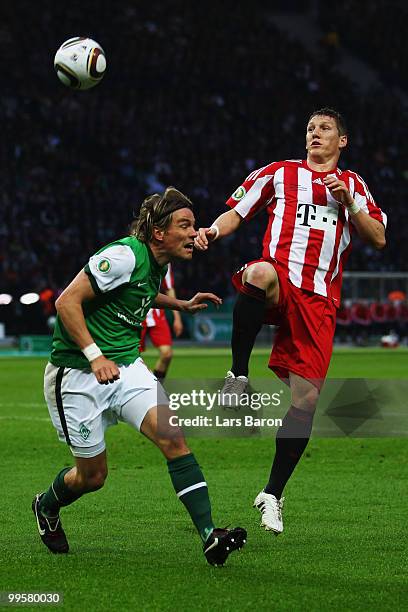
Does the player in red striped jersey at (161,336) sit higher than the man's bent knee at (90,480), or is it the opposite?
the man's bent knee at (90,480)

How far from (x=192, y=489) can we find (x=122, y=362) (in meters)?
0.71

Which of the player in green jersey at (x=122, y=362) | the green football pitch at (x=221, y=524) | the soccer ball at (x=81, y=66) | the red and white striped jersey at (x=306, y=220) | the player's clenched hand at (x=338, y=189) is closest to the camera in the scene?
the green football pitch at (x=221, y=524)

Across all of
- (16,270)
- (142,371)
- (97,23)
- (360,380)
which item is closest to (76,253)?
(16,270)

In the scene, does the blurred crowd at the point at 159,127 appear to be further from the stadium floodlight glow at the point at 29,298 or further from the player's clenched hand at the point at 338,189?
the player's clenched hand at the point at 338,189

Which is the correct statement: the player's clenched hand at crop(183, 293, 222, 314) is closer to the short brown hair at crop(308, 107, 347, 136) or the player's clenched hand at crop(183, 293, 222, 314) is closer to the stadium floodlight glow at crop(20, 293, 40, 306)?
the short brown hair at crop(308, 107, 347, 136)

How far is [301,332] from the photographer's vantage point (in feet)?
21.7

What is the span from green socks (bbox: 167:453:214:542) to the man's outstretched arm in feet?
4.57

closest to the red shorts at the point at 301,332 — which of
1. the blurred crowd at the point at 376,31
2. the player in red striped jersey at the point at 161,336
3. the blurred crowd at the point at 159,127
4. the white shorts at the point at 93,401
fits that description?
the white shorts at the point at 93,401

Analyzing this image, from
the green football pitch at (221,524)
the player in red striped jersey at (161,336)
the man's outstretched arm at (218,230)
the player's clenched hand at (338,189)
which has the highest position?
the player's clenched hand at (338,189)

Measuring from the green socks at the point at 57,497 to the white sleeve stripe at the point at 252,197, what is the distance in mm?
2024

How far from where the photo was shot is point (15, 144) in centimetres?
3222

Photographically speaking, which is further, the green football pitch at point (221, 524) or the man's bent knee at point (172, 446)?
the man's bent knee at point (172, 446)

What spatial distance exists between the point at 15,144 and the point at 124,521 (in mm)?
26570

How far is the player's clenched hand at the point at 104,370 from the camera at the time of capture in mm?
5164
